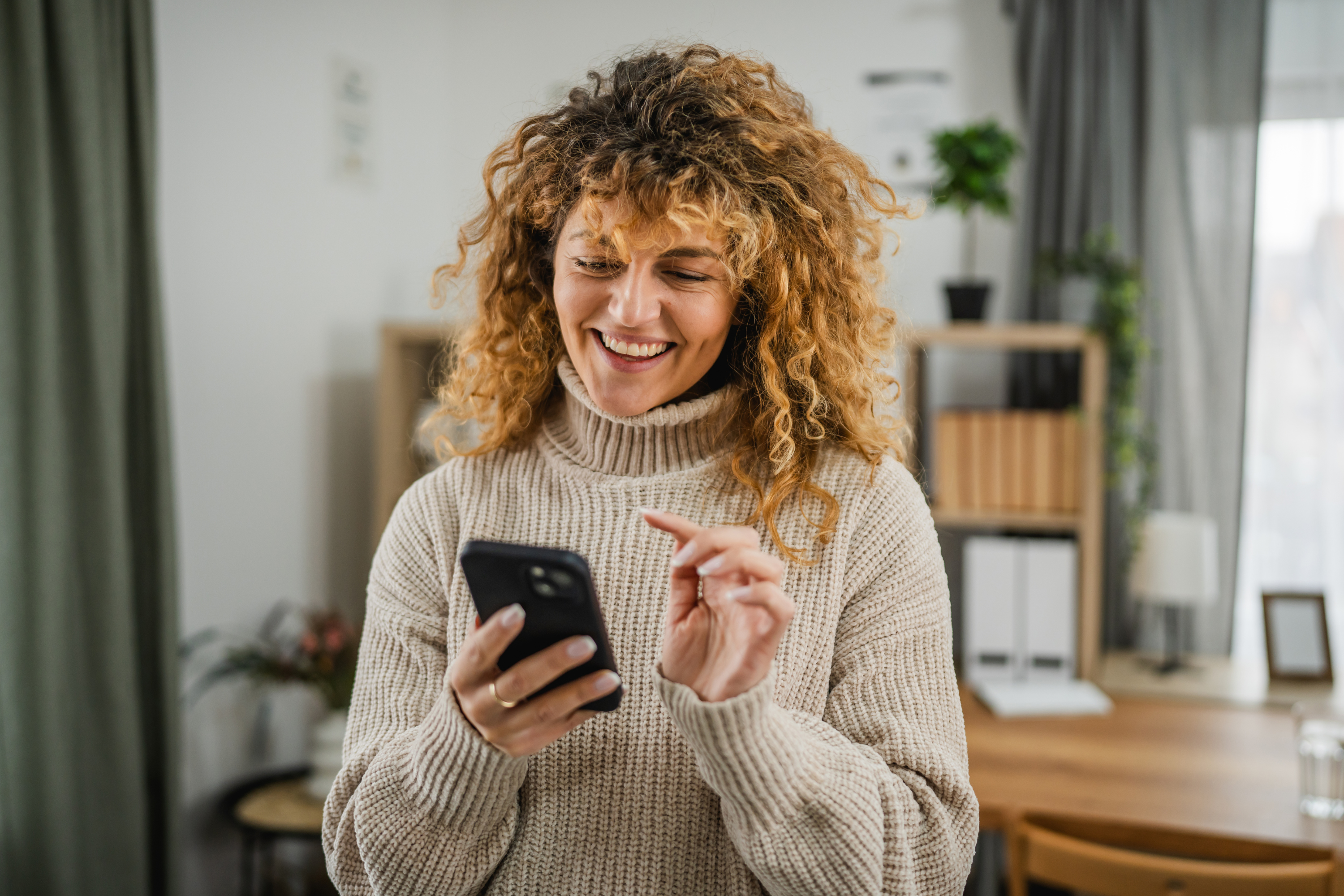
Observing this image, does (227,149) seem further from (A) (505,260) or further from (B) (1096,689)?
(B) (1096,689)

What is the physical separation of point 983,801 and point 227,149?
196cm

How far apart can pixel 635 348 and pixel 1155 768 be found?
1521mm

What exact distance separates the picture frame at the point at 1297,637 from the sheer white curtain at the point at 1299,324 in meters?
0.10

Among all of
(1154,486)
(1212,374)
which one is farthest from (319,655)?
(1212,374)

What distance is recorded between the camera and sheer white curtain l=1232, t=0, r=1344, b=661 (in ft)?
8.07

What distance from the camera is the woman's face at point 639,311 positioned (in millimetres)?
907

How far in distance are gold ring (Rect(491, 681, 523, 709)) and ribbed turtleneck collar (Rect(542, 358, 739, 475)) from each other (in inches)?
11.5

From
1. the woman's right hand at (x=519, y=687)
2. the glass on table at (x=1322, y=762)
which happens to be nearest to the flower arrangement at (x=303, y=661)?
the woman's right hand at (x=519, y=687)

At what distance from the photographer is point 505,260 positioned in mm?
1098

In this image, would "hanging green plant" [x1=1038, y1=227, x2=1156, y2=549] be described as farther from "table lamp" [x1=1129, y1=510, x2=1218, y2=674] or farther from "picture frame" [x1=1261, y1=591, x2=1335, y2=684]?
"picture frame" [x1=1261, y1=591, x2=1335, y2=684]

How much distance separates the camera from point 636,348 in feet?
3.06

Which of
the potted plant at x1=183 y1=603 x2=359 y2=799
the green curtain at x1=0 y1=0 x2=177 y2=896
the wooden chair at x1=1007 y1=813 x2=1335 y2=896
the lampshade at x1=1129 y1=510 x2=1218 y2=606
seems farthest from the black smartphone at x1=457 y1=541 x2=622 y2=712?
the lampshade at x1=1129 y1=510 x2=1218 y2=606

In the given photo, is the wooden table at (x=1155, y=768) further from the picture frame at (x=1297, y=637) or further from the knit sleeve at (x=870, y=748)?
the knit sleeve at (x=870, y=748)

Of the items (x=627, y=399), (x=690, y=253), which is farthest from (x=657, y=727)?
(x=690, y=253)
